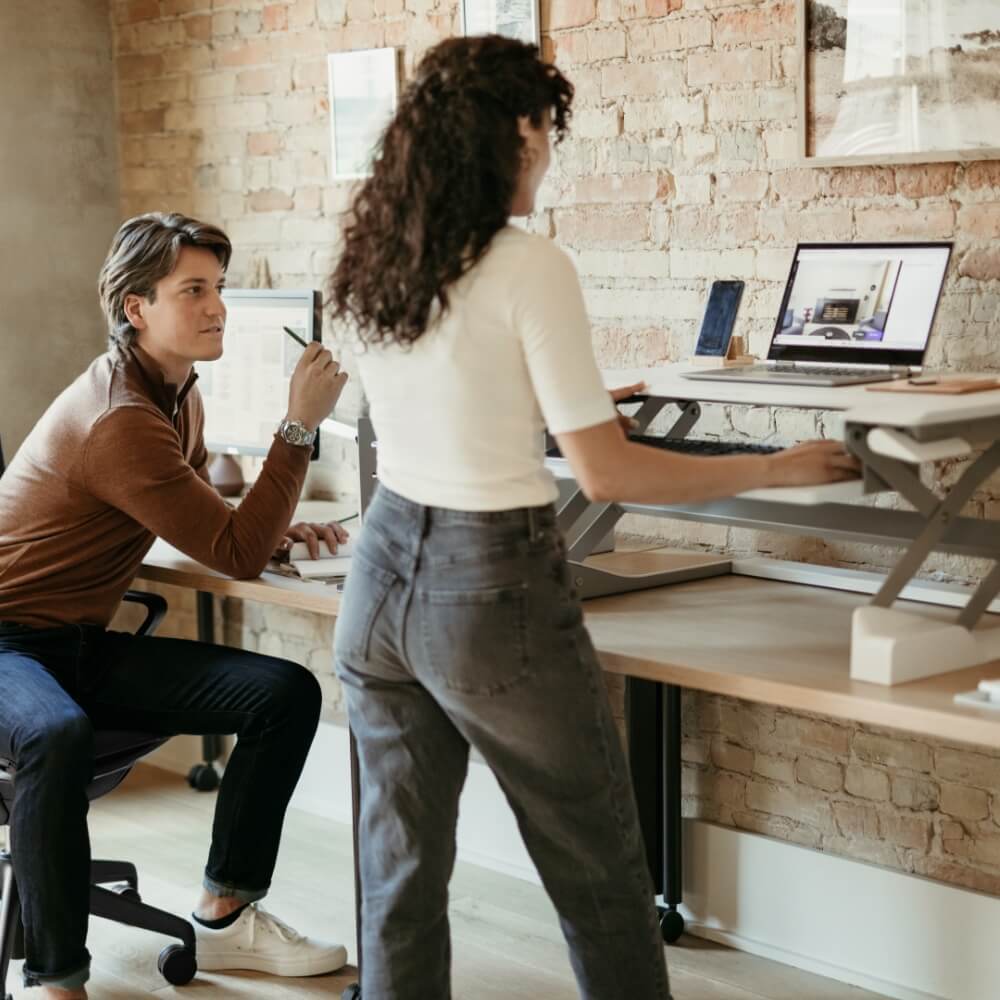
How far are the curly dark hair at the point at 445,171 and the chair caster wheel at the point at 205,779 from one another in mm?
2309

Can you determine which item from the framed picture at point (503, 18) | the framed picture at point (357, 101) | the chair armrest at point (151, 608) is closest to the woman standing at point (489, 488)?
the chair armrest at point (151, 608)

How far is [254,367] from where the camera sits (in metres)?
3.36

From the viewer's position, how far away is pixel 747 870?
2963 mm

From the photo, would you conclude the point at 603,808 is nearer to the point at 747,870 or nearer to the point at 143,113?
the point at 747,870

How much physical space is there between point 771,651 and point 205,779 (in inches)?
83.7

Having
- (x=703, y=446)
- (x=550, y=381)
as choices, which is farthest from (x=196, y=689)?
(x=550, y=381)

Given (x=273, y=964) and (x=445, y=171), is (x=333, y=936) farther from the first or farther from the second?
(x=445, y=171)

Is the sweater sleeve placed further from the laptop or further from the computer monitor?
the laptop

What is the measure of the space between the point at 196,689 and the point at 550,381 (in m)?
1.22

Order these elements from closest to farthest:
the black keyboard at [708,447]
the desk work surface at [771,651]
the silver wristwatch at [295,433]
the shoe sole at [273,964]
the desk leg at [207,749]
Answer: the desk work surface at [771,651] < the black keyboard at [708,447] < the silver wristwatch at [295,433] < the shoe sole at [273,964] < the desk leg at [207,749]

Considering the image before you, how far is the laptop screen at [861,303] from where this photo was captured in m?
2.35

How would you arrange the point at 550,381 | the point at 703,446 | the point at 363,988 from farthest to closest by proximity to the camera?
the point at 703,446 → the point at 363,988 → the point at 550,381

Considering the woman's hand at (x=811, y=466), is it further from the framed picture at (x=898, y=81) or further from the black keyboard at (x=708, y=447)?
the framed picture at (x=898, y=81)

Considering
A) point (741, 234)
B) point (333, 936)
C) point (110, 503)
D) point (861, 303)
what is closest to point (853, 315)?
point (861, 303)
